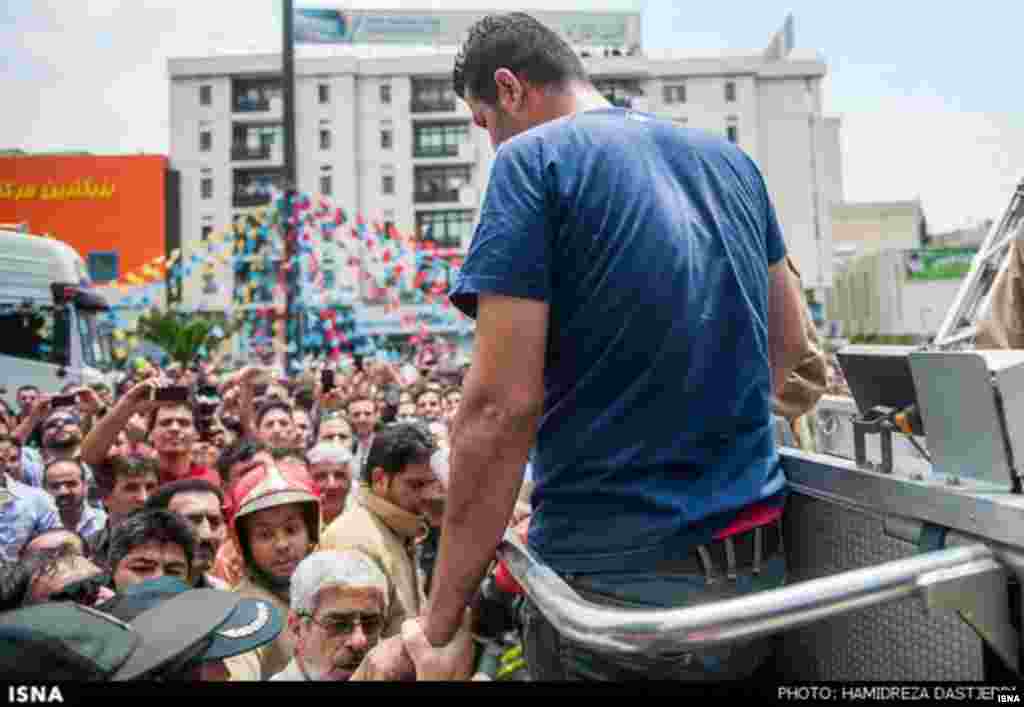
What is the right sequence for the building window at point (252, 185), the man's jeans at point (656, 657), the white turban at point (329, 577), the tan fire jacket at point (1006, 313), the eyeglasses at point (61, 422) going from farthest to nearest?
the building window at point (252, 185) → the eyeglasses at point (61, 422) → the white turban at point (329, 577) → the tan fire jacket at point (1006, 313) → the man's jeans at point (656, 657)

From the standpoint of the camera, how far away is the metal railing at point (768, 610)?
116cm

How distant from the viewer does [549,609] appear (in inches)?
52.8

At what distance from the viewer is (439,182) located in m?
49.9

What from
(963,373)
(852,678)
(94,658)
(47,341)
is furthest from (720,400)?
(47,341)

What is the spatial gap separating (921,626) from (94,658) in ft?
4.25

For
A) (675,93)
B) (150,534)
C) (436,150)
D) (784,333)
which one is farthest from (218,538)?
(675,93)

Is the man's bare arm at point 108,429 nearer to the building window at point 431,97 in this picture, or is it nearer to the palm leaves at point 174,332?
the palm leaves at point 174,332

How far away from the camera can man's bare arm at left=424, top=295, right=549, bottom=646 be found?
150 cm

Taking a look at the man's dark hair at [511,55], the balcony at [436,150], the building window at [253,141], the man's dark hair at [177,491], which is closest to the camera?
the man's dark hair at [511,55]

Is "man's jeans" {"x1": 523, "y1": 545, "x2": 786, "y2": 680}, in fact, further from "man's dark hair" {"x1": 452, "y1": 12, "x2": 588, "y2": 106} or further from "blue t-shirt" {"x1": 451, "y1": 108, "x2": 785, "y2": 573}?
"man's dark hair" {"x1": 452, "y1": 12, "x2": 588, "y2": 106}

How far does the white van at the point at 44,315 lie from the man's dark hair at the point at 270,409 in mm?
2977

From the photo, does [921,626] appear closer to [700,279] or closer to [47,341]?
[700,279]

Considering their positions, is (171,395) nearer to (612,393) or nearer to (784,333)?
(784,333)

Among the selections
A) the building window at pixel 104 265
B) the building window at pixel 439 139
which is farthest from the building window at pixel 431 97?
the building window at pixel 104 265
